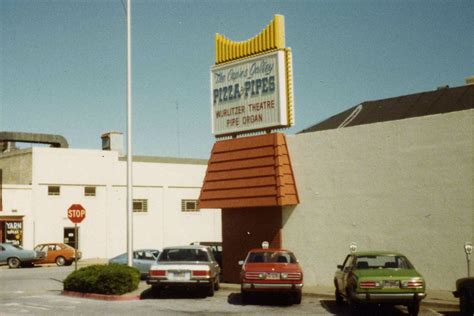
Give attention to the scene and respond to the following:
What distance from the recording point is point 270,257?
17469 millimetres

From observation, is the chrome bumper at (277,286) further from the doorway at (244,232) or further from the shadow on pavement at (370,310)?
the doorway at (244,232)

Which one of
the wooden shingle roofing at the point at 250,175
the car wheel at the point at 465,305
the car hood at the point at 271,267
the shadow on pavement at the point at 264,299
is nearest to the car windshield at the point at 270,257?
the car hood at the point at 271,267

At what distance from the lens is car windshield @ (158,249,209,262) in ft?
61.2

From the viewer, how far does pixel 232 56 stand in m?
23.4

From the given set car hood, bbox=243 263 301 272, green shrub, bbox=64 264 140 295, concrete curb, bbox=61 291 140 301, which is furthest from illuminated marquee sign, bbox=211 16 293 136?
concrete curb, bbox=61 291 140 301

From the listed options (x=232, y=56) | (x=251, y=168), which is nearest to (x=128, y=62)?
(x=232, y=56)

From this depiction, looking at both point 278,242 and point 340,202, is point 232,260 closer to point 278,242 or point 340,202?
point 278,242

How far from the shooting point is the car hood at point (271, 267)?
54.2ft

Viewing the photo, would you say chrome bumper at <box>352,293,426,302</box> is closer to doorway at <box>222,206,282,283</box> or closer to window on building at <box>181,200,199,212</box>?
doorway at <box>222,206,282,283</box>

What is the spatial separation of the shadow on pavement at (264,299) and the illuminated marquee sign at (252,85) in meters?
5.94

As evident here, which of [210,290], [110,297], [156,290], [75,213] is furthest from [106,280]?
[75,213]

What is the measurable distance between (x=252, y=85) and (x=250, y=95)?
362 millimetres

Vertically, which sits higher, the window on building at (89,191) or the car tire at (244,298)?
the window on building at (89,191)

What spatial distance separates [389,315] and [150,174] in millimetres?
33535
